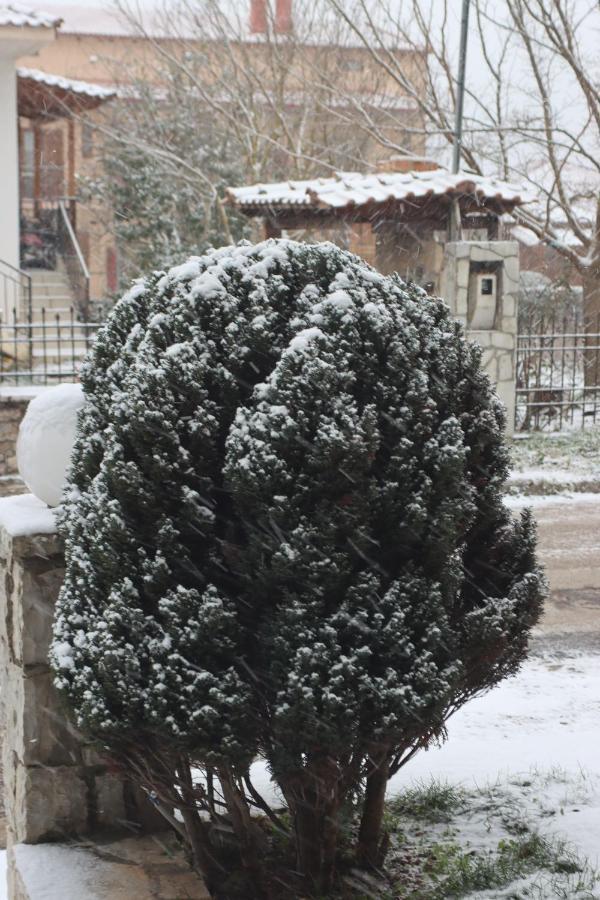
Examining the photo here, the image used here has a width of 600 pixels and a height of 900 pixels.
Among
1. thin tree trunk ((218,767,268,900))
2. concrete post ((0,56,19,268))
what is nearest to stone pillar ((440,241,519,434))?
concrete post ((0,56,19,268))

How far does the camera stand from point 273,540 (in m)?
2.36

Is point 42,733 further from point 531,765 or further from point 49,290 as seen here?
point 49,290

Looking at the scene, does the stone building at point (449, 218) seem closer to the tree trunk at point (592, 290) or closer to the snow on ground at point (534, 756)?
the tree trunk at point (592, 290)

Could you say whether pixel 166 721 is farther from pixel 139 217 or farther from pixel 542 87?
pixel 139 217

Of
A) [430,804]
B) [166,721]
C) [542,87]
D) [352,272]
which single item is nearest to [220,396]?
[352,272]

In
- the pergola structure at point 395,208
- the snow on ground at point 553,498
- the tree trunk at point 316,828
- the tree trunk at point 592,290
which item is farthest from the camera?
the tree trunk at point 592,290

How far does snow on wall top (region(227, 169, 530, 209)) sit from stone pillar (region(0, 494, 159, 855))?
324 inches

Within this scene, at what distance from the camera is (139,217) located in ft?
66.6

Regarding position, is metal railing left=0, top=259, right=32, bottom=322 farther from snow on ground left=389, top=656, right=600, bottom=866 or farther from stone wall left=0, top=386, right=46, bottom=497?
snow on ground left=389, top=656, right=600, bottom=866

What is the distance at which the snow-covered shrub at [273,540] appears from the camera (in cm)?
234

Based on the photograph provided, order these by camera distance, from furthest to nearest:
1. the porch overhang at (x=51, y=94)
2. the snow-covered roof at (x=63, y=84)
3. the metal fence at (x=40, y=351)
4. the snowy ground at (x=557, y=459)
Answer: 1. the porch overhang at (x=51, y=94)
2. the snow-covered roof at (x=63, y=84)
3. the metal fence at (x=40, y=351)
4. the snowy ground at (x=557, y=459)

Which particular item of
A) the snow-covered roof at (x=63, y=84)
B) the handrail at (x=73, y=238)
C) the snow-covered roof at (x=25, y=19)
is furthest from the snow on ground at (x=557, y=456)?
the snow-covered roof at (x=63, y=84)

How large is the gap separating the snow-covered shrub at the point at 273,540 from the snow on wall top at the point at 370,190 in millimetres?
8394

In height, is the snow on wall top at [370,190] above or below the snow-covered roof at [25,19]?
below
